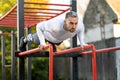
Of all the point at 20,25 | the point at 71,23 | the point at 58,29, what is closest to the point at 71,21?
the point at 71,23

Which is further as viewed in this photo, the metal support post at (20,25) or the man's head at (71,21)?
the metal support post at (20,25)

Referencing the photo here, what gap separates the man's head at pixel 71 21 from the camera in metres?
4.52

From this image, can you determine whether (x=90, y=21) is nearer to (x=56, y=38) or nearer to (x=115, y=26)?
(x=115, y=26)

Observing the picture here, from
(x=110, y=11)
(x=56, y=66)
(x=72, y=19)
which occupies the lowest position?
(x=56, y=66)

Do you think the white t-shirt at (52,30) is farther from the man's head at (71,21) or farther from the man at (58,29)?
the man's head at (71,21)

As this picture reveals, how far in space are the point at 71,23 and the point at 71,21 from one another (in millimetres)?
42

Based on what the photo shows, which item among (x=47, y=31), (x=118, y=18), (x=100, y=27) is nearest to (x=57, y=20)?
(x=47, y=31)

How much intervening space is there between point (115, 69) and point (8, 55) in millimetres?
3725

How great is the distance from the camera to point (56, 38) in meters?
5.08

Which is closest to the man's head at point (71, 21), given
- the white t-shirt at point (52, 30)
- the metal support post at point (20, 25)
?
the white t-shirt at point (52, 30)

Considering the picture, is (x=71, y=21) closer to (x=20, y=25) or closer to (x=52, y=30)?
(x=52, y=30)

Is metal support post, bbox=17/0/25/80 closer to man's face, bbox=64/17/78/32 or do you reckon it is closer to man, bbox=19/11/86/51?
man, bbox=19/11/86/51

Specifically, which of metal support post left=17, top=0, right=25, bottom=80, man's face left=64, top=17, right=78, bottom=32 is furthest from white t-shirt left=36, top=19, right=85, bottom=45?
metal support post left=17, top=0, right=25, bottom=80

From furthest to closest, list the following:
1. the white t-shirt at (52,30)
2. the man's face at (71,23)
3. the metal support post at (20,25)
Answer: the metal support post at (20,25) < the white t-shirt at (52,30) < the man's face at (71,23)
